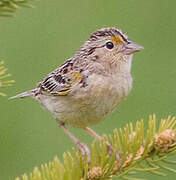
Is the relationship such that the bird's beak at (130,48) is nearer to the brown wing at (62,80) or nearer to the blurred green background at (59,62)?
the brown wing at (62,80)

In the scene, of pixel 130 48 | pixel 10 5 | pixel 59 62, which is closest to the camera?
pixel 10 5

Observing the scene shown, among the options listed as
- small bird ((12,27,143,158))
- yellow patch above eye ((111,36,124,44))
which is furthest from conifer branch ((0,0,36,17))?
yellow patch above eye ((111,36,124,44))

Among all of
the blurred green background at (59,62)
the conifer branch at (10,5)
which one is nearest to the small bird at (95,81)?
the blurred green background at (59,62)

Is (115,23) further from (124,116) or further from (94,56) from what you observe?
(94,56)

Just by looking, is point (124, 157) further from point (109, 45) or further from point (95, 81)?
point (109, 45)

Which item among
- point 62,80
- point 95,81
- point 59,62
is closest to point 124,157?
point 95,81

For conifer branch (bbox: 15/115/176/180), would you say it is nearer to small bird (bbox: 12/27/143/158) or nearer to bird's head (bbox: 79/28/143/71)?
small bird (bbox: 12/27/143/158)
